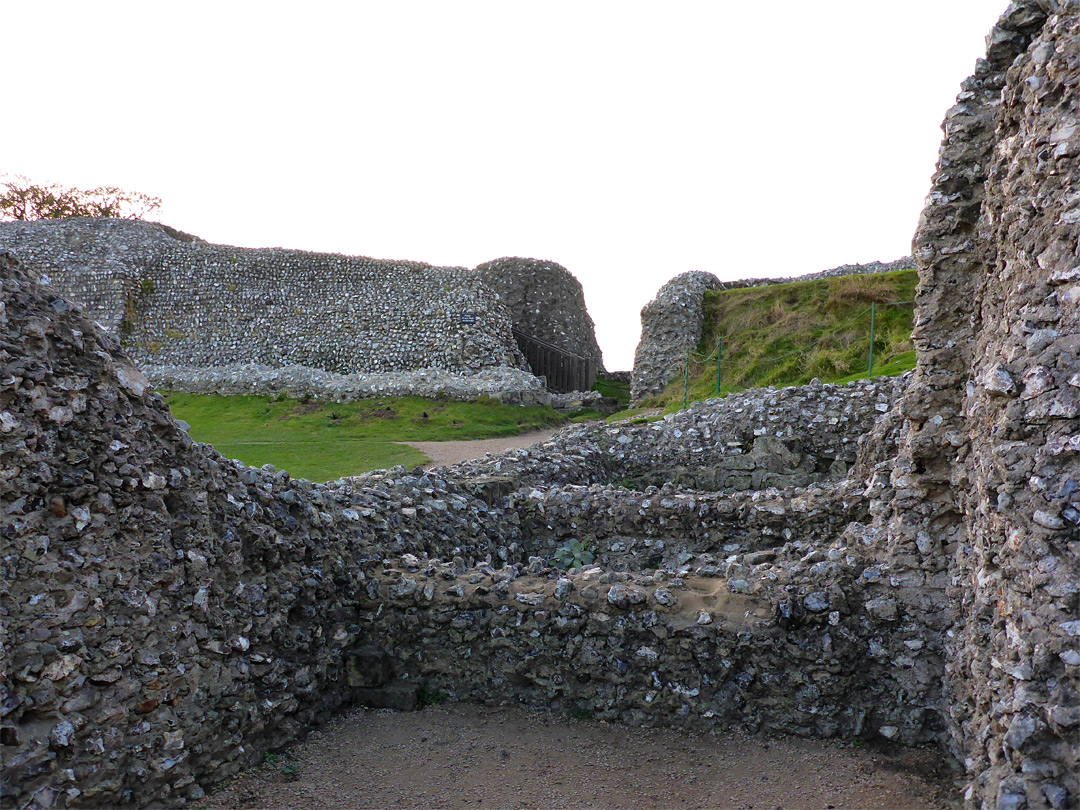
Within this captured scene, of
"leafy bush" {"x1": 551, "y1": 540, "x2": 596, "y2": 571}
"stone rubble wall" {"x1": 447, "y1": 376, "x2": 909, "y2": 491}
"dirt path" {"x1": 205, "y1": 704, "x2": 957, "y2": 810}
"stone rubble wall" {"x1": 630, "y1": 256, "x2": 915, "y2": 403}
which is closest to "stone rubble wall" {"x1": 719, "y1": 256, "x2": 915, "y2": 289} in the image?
"stone rubble wall" {"x1": 630, "y1": 256, "x2": 915, "y2": 403}

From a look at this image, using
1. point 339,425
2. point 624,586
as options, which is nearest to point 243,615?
point 624,586

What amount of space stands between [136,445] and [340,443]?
12.4 m

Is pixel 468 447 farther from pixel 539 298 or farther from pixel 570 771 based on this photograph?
pixel 539 298

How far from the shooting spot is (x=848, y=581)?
4820mm

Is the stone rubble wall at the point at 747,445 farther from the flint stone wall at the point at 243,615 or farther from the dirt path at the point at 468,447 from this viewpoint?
the flint stone wall at the point at 243,615

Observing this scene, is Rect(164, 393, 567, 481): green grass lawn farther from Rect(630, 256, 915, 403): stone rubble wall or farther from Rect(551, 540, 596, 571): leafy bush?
Rect(551, 540, 596, 571): leafy bush

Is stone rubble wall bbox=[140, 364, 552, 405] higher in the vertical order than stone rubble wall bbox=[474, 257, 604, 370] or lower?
lower

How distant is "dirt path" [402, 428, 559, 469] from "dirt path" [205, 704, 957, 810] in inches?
334

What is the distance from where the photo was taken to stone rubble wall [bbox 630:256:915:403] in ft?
75.8

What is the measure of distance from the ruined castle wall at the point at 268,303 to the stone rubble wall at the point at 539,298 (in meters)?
1.71

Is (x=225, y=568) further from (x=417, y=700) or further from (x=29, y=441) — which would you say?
(x=417, y=700)

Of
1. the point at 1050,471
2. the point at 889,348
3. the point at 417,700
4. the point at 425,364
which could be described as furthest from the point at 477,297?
the point at 1050,471

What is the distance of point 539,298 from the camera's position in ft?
102

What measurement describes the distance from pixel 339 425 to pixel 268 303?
11944 millimetres
